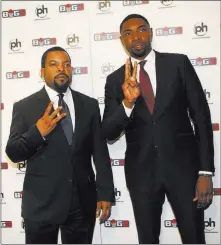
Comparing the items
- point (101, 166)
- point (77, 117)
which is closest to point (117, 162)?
point (101, 166)

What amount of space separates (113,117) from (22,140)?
1.98ft


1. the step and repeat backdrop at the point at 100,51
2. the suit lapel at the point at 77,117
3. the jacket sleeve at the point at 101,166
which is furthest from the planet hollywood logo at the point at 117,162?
the suit lapel at the point at 77,117

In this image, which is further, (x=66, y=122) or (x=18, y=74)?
(x=18, y=74)

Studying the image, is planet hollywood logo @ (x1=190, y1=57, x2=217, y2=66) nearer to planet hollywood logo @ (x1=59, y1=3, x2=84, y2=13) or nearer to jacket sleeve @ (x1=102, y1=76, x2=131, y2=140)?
jacket sleeve @ (x1=102, y1=76, x2=131, y2=140)

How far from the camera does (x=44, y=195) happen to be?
6.91ft

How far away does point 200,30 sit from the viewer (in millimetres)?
2693

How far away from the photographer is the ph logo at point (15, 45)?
9.55 ft

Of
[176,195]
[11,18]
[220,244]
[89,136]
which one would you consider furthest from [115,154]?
[11,18]

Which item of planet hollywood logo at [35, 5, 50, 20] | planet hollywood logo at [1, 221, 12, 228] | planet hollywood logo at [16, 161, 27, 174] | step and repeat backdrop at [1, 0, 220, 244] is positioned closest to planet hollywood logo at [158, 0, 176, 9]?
step and repeat backdrop at [1, 0, 220, 244]

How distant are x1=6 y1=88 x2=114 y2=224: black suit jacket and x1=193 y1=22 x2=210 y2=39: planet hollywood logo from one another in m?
1.19

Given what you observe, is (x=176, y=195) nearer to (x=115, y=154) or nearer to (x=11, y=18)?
(x=115, y=154)

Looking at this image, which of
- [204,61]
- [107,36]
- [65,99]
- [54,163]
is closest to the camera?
[54,163]

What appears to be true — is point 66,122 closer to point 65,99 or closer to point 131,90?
point 65,99

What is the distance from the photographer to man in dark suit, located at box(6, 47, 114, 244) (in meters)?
2.07
